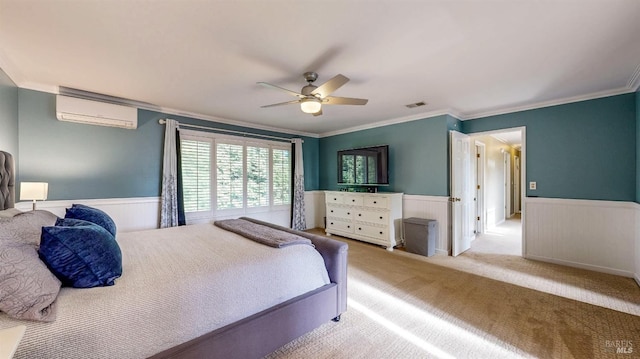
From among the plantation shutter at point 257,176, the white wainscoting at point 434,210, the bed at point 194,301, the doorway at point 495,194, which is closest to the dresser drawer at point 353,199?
the white wainscoting at point 434,210

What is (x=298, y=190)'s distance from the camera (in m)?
5.80

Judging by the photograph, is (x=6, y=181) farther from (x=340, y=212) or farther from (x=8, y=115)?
(x=340, y=212)

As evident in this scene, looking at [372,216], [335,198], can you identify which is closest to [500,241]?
[372,216]

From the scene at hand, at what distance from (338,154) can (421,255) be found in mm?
2706

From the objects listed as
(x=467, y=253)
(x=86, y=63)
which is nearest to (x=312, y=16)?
(x=86, y=63)

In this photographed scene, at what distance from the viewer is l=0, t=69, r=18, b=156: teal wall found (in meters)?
2.59

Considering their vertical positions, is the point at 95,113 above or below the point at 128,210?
above

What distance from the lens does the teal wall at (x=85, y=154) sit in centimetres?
317

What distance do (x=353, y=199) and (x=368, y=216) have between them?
18.7 inches

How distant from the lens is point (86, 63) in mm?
2533

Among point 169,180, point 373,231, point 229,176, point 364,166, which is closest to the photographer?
point 169,180

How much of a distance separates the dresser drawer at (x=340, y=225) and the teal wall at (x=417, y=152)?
1.01 m

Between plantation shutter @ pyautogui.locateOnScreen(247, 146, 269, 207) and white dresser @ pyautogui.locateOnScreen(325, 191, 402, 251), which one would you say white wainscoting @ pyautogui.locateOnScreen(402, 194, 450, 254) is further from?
plantation shutter @ pyautogui.locateOnScreen(247, 146, 269, 207)

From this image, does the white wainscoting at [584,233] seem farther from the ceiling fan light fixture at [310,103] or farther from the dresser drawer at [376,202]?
the ceiling fan light fixture at [310,103]
